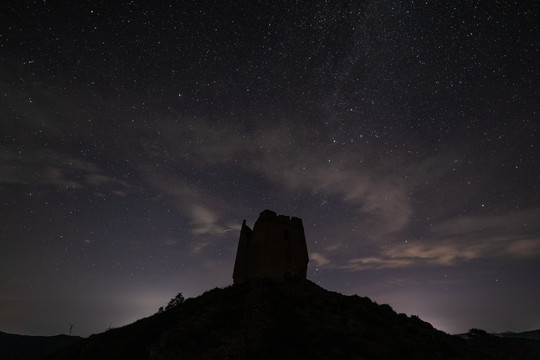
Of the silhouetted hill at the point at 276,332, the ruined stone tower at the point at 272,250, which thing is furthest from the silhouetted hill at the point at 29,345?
the ruined stone tower at the point at 272,250

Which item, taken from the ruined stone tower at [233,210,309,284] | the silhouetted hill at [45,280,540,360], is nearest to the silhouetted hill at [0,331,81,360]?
the silhouetted hill at [45,280,540,360]

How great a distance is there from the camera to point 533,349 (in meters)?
58.2

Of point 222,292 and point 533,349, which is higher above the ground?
point 222,292

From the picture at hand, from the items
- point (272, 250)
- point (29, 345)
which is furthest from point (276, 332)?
point (29, 345)

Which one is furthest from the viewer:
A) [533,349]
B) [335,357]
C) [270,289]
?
[533,349]

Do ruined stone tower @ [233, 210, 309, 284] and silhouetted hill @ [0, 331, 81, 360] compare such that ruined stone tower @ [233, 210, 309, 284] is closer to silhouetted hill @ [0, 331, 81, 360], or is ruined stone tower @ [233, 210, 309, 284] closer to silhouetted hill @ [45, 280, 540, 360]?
silhouetted hill @ [45, 280, 540, 360]

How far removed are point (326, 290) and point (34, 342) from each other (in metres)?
106

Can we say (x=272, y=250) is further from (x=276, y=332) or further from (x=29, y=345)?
(x=29, y=345)

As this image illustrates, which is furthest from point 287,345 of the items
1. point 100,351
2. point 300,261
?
point 100,351

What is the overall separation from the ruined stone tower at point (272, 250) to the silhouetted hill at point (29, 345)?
70319 mm

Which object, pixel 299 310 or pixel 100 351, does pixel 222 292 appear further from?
pixel 100 351

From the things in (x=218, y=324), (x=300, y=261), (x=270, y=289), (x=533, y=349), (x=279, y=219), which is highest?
(x=279, y=219)

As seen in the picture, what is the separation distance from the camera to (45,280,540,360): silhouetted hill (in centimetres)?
1838

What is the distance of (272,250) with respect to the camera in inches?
1281
